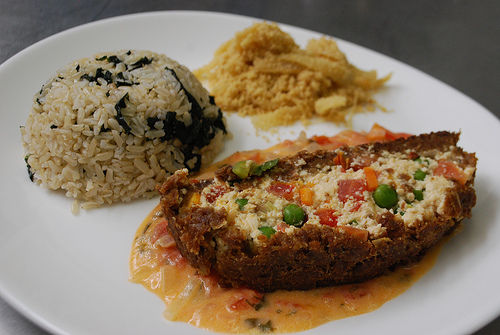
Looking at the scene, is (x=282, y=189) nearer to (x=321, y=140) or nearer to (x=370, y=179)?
(x=370, y=179)

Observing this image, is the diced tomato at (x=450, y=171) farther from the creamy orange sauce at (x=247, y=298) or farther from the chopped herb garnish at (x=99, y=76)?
the chopped herb garnish at (x=99, y=76)

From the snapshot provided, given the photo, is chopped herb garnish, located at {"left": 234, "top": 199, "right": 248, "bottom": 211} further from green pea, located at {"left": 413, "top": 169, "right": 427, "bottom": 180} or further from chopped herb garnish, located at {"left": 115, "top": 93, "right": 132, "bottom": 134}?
green pea, located at {"left": 413, "top": 169, "right": 427, "bottom": 180}

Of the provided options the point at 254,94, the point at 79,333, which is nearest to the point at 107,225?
the point at 79,333

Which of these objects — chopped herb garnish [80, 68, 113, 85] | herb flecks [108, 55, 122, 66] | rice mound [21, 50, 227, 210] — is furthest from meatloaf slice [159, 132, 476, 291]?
herb flecks [108, 55, 122, 66]

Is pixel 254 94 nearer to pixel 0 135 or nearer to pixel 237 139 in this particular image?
pixel 237 139

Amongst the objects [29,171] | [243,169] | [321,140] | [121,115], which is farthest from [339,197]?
[29,171]

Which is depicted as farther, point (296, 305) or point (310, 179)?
point (310, 179)
